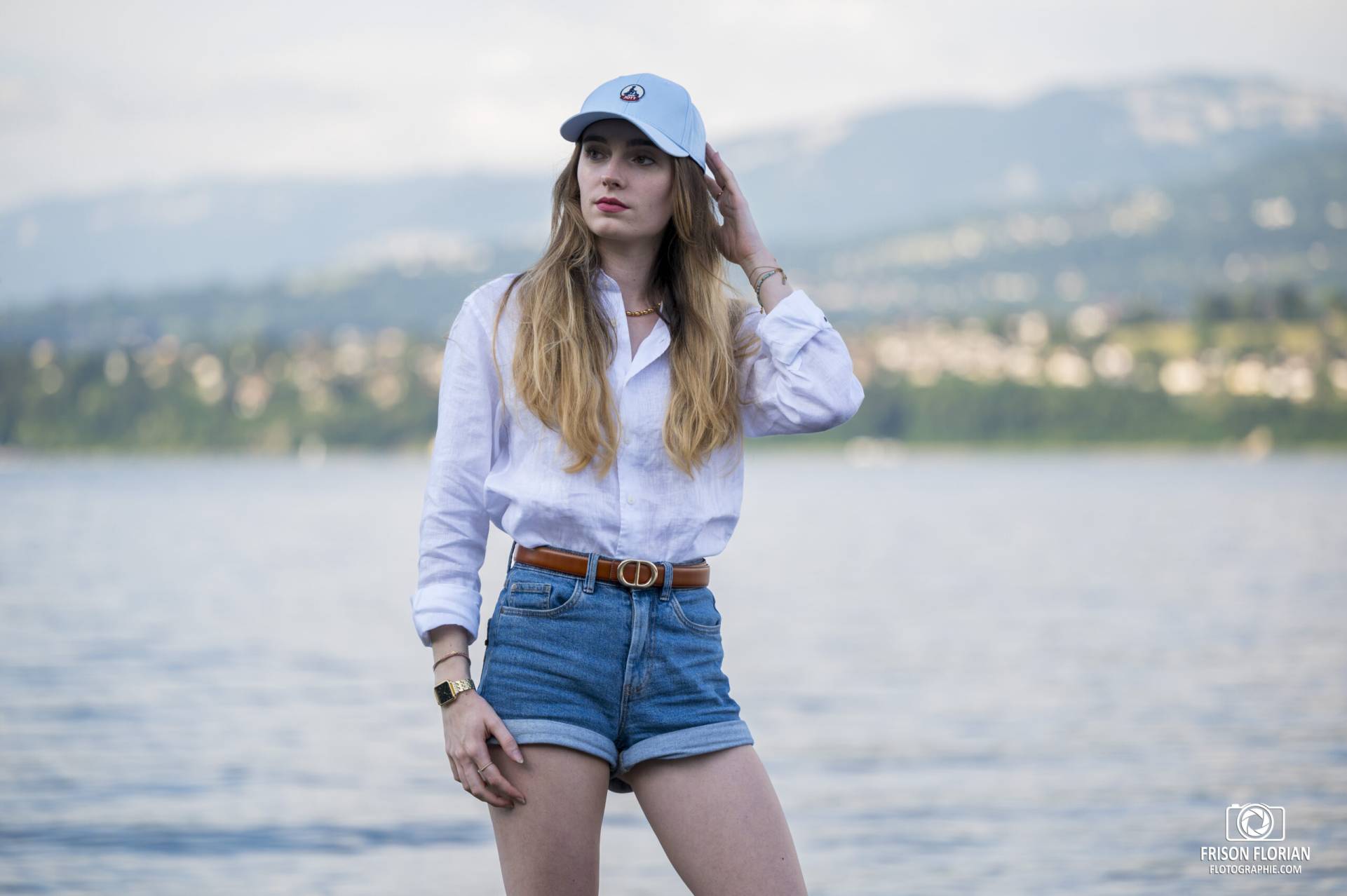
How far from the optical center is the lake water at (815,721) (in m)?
8.93

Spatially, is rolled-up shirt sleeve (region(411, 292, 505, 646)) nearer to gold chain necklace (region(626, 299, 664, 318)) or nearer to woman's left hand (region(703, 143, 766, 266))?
gold chain necklace (region(626, 299, 664, 318))

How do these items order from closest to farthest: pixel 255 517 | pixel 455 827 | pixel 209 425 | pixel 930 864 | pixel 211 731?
pixel 930 864 < pixel 455 827 < pixel 211 731 < pixel 255 517 < pixel 209 425

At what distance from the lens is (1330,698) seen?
15672 mm

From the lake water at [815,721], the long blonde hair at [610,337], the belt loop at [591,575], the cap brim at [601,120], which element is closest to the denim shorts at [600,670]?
the belt loop at [591,575]

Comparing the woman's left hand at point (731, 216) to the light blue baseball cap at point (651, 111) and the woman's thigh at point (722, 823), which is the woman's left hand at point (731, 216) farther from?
the woman's thigh at point (722, 823)

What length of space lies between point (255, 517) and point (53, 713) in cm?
5502

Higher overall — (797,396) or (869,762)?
(797,396)

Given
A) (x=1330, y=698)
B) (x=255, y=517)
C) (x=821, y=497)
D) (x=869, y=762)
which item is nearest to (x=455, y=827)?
(x=869, y=762)

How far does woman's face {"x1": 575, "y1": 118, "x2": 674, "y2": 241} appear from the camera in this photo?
3.08 m

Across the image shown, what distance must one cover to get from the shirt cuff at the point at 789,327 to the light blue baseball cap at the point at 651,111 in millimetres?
295

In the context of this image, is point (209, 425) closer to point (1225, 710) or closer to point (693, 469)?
point (1225, 710)

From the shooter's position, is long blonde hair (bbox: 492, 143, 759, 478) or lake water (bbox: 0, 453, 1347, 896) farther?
lake water (bbox: 0, 453, 1347, 896)

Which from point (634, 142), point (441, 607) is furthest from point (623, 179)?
point (441, 607)

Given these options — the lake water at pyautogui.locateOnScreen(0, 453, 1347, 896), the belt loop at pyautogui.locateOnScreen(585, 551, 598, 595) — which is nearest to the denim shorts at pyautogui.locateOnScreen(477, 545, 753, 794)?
the belt loop at pyautogui.locateOnScreen(585, 551, 598, 595)
